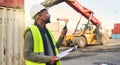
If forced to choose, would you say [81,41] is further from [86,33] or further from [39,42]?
[39,42]

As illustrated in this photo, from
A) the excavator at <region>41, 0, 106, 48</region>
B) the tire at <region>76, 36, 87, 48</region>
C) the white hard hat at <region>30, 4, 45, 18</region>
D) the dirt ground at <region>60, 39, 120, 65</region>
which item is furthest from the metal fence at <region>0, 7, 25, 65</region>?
the tire at <region>76, 36, 87, 48</region>

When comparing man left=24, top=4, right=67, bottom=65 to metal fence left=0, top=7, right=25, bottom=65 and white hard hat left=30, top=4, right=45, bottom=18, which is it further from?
metal fence left=0, top=7, right=25, bottom=65

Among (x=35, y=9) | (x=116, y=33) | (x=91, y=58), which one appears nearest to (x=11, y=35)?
(x=35, y=9)

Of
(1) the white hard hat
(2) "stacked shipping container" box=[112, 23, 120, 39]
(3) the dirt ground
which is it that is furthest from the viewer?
(2) "stacked shipping container" box=[112, 23, 120, 39]

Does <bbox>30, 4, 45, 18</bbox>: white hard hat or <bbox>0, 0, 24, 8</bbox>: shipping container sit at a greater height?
<bbox>0, 0, 24, 8</bbox>: shipping container

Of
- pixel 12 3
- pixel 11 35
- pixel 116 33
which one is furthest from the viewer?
pixel 116 33

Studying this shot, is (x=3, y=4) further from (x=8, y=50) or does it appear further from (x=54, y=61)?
(x=54, y=61)

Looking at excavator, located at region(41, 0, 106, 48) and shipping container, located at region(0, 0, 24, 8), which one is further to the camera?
excavator, located at region(41, 0, 106, 48)

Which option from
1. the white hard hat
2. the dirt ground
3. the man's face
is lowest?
the dirt ground

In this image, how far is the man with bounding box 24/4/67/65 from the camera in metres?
4.14

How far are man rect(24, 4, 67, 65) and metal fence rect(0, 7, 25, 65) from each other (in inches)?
211

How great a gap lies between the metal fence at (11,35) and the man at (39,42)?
17.6ft

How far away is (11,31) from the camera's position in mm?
9812

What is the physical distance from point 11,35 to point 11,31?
124mm
